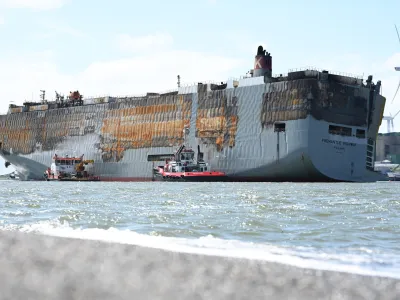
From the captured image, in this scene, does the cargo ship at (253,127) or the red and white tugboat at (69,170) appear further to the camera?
the red and white tugboat at (69,170)

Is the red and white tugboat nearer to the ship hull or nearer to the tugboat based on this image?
the tugboat

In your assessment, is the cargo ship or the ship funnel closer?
the cargo ship

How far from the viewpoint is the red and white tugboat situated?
103500 mm

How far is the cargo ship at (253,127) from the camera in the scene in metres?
82.7

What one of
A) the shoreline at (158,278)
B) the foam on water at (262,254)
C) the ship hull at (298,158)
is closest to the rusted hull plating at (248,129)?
the ship hull at (298,158)

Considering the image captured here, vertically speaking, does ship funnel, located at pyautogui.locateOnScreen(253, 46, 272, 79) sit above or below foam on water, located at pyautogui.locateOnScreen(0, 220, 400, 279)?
above

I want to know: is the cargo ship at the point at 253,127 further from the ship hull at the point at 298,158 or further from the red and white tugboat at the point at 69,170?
the red and white tugboat at the point at 69,170

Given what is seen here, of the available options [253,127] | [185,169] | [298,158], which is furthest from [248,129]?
[185,169]

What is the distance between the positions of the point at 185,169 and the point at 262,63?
63.4ft

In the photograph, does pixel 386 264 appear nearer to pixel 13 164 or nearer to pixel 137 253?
pixel 137 253

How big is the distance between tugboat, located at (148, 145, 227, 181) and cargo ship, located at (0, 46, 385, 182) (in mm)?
1319

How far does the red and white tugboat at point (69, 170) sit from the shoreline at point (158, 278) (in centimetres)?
10064

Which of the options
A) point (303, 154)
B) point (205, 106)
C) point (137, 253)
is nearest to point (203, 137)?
point (205, 106)

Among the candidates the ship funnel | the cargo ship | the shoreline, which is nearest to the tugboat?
the cargo ship
